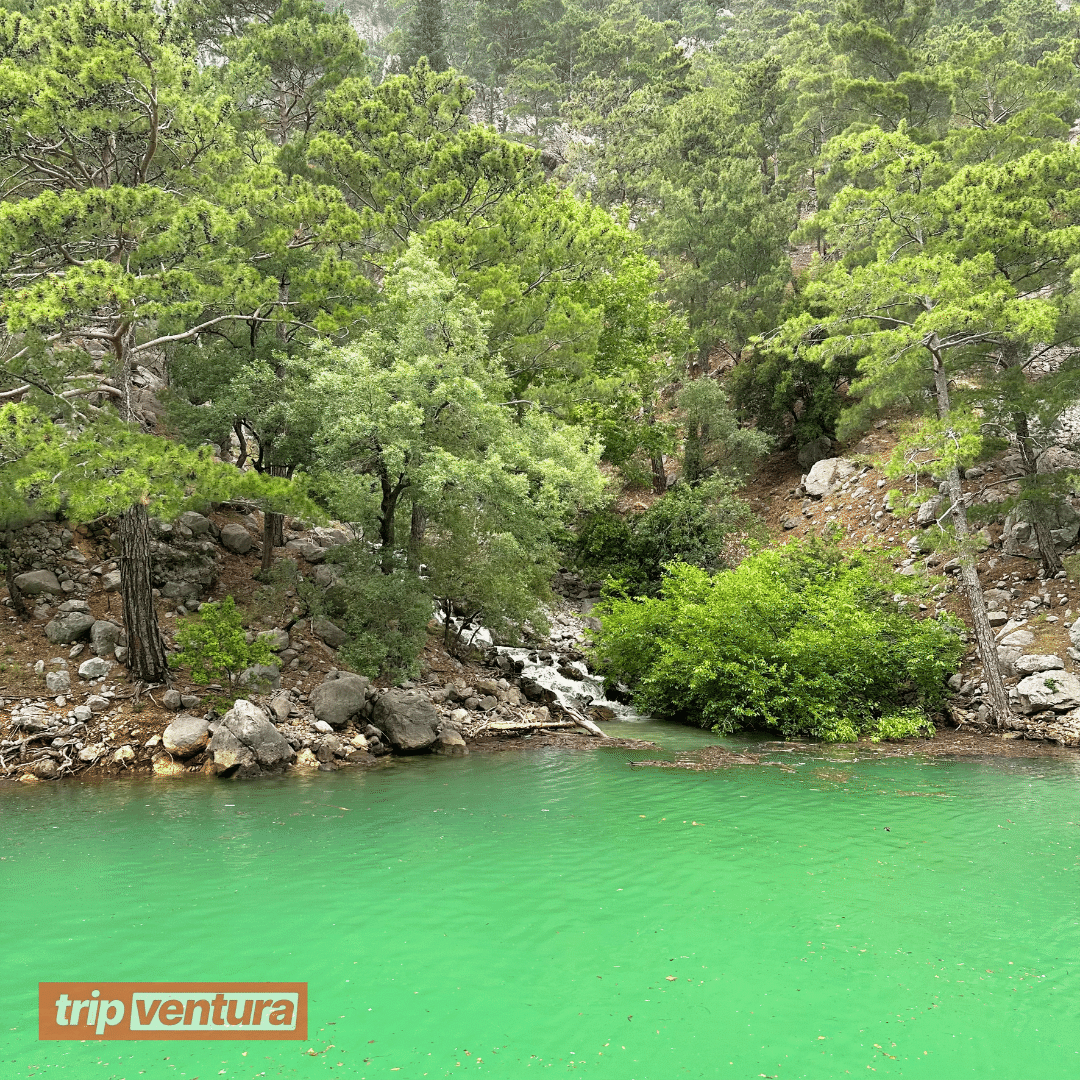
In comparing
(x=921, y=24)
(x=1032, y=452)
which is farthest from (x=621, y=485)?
(x=921, y=24)

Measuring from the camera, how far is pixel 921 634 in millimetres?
16891

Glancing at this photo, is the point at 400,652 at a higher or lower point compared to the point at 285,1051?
higher

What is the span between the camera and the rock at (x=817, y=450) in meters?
28.8

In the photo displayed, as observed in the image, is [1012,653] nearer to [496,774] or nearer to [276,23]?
[496,774]

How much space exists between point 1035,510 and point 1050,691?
4521 mm

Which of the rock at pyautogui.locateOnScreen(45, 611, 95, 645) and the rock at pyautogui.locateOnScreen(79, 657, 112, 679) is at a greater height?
the rock at pyautogui.locateOnScreen(45, 611, 95, 645)

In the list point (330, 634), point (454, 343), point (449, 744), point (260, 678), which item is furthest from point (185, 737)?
point (454, 343)

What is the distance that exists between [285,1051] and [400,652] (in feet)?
37.2

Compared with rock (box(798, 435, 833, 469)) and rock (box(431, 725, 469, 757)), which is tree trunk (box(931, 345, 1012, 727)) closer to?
rock (box(431, 725, 469, 757))

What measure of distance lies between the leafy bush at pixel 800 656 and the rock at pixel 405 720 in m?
5.53

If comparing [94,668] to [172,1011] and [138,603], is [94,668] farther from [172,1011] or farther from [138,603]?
[172,1011]

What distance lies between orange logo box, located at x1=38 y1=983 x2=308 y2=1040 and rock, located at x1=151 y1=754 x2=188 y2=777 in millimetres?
7356

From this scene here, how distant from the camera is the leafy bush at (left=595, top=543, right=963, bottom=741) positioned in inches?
646

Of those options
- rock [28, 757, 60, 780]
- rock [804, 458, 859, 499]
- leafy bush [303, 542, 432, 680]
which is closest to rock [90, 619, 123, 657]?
rock [28, 757, 60, 780]
